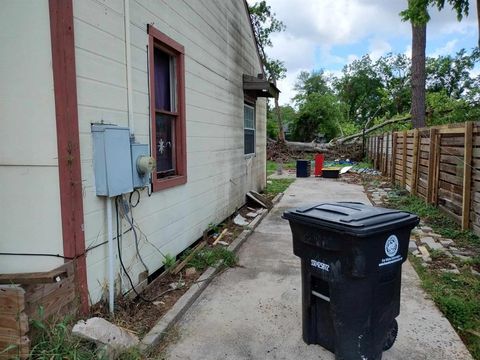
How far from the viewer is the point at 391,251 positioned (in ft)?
7.96

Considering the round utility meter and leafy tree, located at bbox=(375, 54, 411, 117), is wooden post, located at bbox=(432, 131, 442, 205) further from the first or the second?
leafy tree, located at bbox=(375, 54, 411, 117)

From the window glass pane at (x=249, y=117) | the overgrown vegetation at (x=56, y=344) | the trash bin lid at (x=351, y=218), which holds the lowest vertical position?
the overgrown vegetation at (x=56, y=344)

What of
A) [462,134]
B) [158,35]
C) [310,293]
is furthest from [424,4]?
[310,293]

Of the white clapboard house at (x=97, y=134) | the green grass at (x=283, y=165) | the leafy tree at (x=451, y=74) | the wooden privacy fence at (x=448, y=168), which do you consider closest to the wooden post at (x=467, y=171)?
the wooden privacy fence at (x=448, y=168)

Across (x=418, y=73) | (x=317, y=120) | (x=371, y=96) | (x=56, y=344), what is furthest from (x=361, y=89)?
(x=56, y=344)

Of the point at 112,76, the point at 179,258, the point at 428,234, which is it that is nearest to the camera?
the point at 112,76

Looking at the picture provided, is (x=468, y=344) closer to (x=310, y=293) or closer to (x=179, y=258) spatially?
(x=310, y=293)

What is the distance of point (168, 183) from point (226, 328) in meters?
1.84

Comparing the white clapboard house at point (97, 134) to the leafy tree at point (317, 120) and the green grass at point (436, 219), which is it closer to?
the green grass at point (436, 219)

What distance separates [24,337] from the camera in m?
2.22

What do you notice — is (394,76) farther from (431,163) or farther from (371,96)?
(431,163)

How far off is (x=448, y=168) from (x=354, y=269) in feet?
17.6

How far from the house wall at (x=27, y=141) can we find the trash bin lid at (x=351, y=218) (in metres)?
1.74

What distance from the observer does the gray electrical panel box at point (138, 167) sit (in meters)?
3.20
